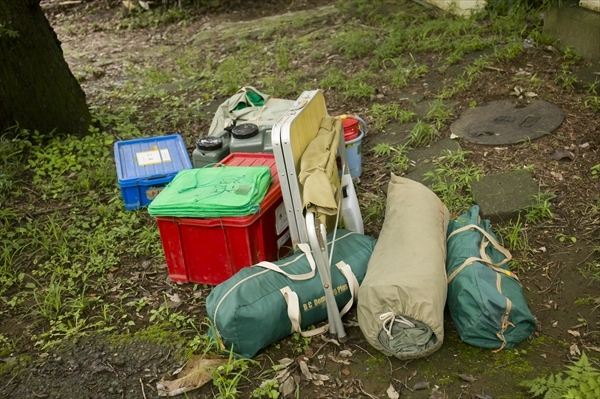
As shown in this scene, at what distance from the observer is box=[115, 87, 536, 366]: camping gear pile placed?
2.94m

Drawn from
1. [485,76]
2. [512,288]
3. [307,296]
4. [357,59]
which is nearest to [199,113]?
[357,59]

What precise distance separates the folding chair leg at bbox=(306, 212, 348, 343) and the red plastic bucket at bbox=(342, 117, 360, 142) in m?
1.56

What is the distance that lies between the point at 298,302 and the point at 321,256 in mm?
388

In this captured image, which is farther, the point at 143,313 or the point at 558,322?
the point at 143,313

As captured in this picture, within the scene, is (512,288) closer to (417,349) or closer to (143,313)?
(417,349)

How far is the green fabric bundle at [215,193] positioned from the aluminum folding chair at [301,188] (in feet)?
0.92

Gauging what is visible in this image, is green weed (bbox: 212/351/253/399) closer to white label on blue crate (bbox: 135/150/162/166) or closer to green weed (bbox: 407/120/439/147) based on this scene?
white label on blue crate (bbox: 135/150/162/166)

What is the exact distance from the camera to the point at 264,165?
410 centimetres

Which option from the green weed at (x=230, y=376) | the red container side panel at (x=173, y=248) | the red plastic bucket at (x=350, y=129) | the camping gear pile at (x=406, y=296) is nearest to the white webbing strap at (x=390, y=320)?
the camping gear pile at (x=406, y=296)

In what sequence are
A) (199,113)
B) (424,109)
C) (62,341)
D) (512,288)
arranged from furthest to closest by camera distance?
(199,113), (424,109), (62,341), (512,288)

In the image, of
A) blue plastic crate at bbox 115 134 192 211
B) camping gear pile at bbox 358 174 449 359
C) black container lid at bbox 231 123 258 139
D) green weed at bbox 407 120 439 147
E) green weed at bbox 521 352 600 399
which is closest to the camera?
green weed at bbox 521 352 600 399

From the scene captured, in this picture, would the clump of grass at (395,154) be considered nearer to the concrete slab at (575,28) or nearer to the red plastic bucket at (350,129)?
the red plastic bucket at (350,129)

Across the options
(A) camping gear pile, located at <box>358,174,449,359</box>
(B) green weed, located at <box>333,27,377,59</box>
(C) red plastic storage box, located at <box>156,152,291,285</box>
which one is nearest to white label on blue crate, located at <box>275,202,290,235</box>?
(C) red plastic storage box, located at <box>156,152,291,285</box>

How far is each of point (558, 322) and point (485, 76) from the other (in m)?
3.23
